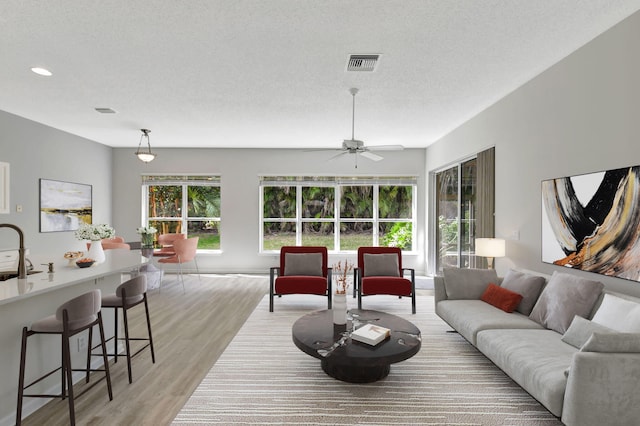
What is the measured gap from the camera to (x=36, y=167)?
552cm

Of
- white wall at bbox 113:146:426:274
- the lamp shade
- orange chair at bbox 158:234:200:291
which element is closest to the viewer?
the lamp shade

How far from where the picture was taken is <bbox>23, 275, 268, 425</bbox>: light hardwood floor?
234cm

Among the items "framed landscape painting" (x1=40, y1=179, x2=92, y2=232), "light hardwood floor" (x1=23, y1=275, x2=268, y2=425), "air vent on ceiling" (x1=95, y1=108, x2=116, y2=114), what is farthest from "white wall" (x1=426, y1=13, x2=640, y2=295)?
"framed landscape painting" (x1=40, y1=179, x2=92, y2=232)

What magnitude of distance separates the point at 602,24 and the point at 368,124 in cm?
322

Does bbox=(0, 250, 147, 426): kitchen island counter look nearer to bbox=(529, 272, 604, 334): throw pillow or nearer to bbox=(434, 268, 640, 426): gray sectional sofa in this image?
bbox=(434, 268, 640, 426): gray sectional sofa

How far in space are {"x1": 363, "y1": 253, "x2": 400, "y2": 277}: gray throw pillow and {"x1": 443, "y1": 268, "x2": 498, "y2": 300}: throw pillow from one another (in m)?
1.21

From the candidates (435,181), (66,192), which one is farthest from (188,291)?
(435,181)

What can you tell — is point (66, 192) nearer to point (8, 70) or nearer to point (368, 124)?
point (8, 70)

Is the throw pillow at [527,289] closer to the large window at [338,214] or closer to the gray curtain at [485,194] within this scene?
the gray curtain at [485,194]

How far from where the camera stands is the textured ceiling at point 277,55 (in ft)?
8.21

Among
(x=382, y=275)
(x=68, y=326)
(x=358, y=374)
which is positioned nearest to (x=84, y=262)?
(x=68, y=326)

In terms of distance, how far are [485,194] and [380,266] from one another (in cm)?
183

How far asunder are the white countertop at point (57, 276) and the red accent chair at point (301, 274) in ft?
6.38

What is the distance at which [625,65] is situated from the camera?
8.72 ft
